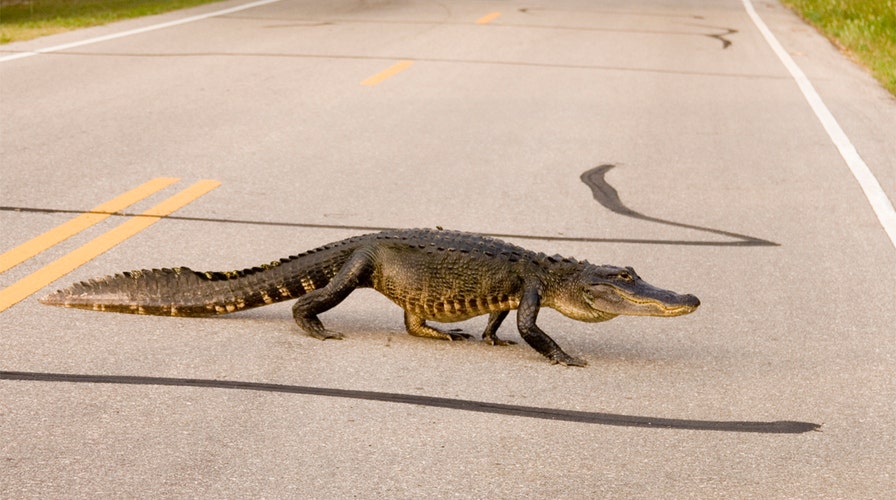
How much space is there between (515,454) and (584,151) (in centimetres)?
673

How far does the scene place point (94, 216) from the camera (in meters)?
8.27

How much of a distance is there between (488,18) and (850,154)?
11.3 meters

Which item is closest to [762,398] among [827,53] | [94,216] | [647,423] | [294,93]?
[647,423]

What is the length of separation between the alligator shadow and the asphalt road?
2 cm

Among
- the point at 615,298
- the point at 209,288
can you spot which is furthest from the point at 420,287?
the point at 209,288

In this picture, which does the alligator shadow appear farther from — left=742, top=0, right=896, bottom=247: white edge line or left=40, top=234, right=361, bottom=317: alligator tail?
left=742, top=0, right=896, bottom=247: white edge line

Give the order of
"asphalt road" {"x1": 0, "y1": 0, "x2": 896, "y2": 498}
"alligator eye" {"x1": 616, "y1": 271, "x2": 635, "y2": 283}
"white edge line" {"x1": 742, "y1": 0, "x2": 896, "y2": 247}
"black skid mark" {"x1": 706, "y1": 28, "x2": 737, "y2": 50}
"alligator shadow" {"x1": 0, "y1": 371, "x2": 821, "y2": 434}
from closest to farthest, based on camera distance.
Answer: "asphalt road" {"x1": 0, "y1": 0, "x2": 896, "y2": 498}, "alligator shadow" {"x1": 0, "y1": 371, "x2": 821, "y2": 434}, "alligator eye" {"x1": 616, "y1": 271, "x2": 635, "y2": 283}, "white edge line" {"x1": 742, "y1": 0, "x2": 896, "y2": 247}, "black skid mark" {"x1": 706, "y1": 28, "x2": 737, "y2": 50}

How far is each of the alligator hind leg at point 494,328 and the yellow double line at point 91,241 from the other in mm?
2232

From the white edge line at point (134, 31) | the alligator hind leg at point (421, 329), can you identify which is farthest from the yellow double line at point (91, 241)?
the white edge line at point (134, 31)

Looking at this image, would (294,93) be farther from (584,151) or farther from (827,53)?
(827,53)

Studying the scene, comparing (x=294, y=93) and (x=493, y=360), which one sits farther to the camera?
(x=294, y=93)

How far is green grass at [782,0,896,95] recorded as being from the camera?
1725 centimetres

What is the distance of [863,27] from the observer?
20.6 m

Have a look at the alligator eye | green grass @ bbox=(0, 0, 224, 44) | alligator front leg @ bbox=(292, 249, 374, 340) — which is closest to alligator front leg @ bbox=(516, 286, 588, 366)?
the alligator eye
